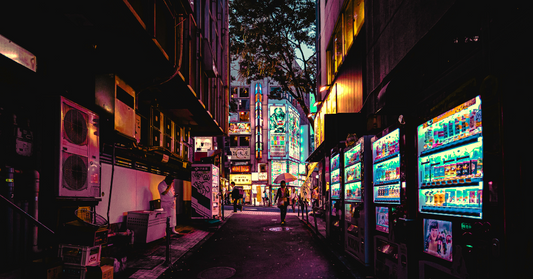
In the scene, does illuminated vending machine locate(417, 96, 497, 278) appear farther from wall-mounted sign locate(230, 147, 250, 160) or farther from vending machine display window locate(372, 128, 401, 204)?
wall-mounted sign locate(230, 147, 250, 160)

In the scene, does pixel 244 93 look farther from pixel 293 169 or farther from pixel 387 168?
pixel 387 168

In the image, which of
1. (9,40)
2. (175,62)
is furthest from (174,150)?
(9,40)

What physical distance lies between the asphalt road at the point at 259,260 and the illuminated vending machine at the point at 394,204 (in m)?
1.24

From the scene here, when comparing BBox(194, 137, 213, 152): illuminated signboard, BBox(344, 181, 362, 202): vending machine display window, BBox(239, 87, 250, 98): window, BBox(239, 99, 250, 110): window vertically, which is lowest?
BBox(344, 181, 362, 202): vending machine display window

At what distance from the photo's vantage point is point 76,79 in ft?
21.5

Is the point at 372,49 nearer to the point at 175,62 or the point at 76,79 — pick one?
the point at 175,62

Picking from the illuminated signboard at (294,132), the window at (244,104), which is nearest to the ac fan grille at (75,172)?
the illuminated signboard at (294,132)

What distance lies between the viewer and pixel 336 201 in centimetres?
976

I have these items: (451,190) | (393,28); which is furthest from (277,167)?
(451,190)

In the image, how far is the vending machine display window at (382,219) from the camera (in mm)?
6016

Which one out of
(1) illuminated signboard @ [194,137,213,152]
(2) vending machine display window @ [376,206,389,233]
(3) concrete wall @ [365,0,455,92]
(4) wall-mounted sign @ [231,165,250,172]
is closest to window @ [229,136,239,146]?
(4) wall-mounted sign @ [231,165,250,172]

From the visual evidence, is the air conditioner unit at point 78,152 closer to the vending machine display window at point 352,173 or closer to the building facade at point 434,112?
the building facade at point 434,112

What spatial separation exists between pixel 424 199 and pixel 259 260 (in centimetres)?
525

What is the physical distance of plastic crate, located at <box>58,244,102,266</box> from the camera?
16.3ft
